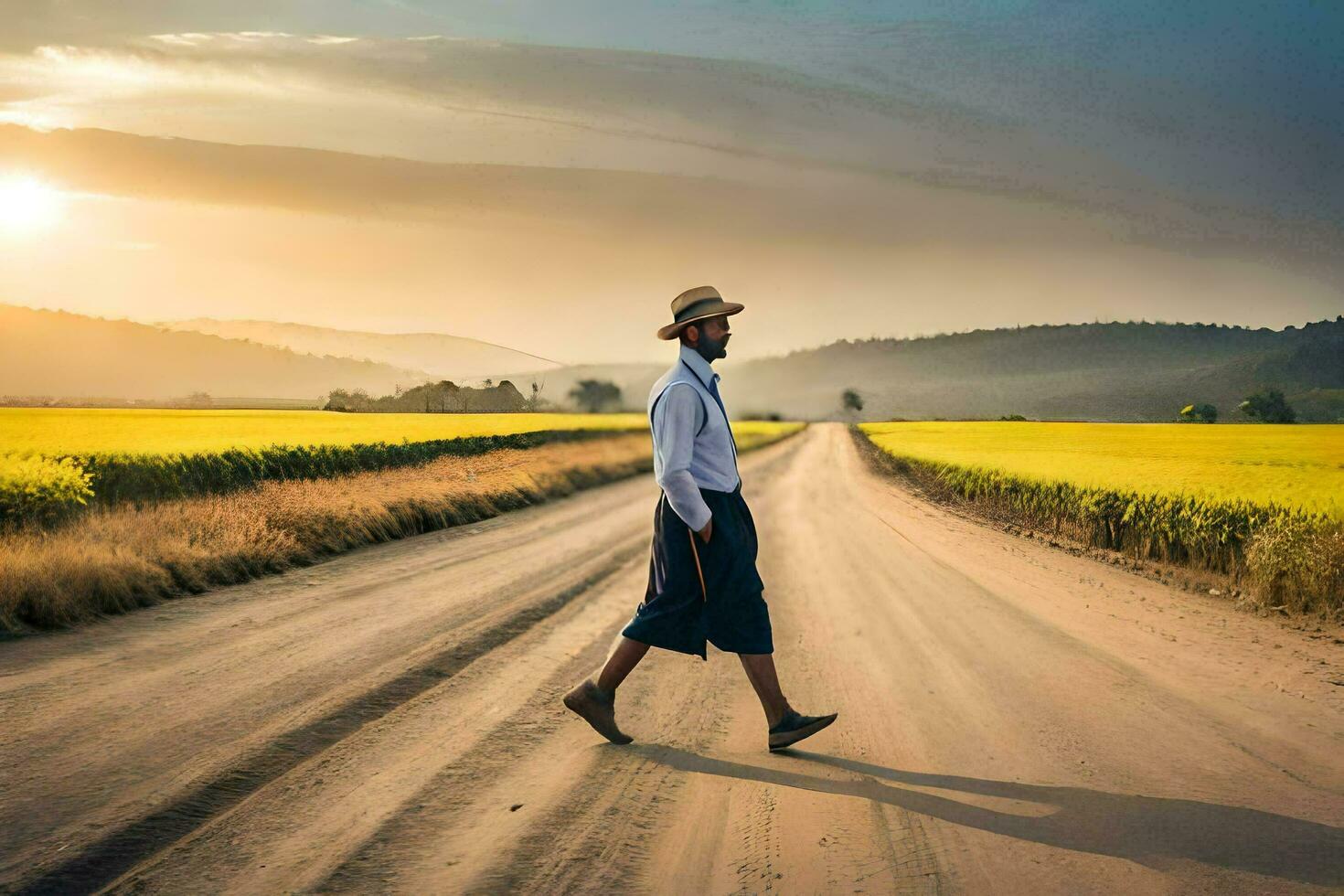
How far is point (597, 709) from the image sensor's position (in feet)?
16.3

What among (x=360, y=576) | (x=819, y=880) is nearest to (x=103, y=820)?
(x=819, y=880)

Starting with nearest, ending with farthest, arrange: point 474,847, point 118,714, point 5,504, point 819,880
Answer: point 819,880, point 474,847, point 118,714, point 5,504

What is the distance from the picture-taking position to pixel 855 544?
13.4 metres

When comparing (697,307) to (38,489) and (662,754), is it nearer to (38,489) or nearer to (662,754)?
(662,754)

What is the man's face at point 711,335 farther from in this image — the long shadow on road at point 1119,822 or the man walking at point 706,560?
the long shadow on road at point 1119,822

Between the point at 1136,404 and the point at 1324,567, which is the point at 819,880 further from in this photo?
the point at 1136,404

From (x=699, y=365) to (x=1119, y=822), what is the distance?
2837 millimetres

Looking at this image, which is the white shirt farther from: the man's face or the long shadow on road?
the long shadow on road

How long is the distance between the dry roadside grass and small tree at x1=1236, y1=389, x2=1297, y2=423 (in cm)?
15661

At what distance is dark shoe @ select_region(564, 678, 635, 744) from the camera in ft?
16.3

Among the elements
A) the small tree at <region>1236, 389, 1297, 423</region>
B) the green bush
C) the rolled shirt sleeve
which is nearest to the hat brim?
the rolled shirt sleeve

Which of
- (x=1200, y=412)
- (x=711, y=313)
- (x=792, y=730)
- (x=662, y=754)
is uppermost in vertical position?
(x=1200, y=412)

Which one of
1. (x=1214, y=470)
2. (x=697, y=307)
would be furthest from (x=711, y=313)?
(x=1214, y=470)

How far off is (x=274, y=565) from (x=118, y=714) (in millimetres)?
5598
